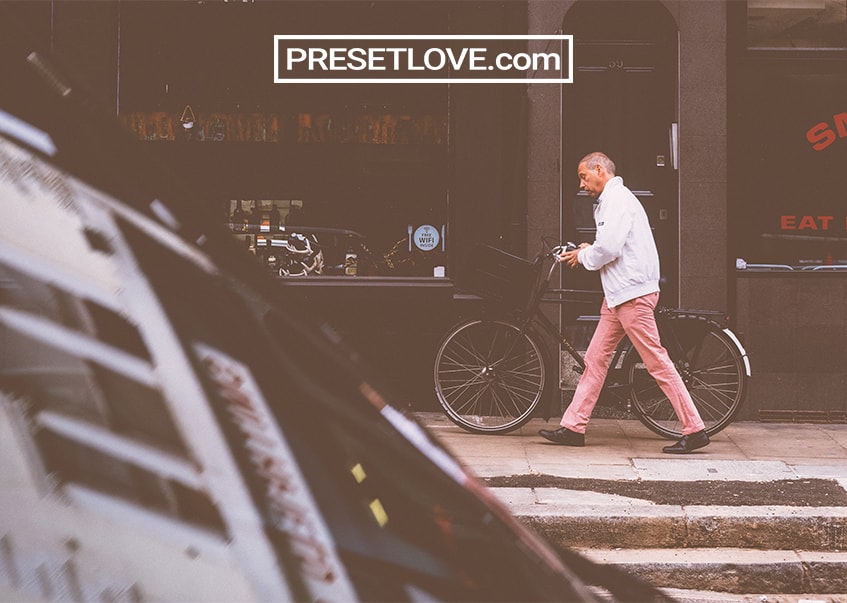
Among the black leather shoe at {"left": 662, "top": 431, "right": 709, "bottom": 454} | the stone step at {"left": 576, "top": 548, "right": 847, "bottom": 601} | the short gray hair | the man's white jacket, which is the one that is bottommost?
Answer: the stone step at {"left": 576, "top": 548, "right": 847, "bottom": 601}

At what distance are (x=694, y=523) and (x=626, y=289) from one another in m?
2.06

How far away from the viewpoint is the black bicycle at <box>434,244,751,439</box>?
786 cm

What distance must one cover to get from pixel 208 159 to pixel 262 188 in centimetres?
50

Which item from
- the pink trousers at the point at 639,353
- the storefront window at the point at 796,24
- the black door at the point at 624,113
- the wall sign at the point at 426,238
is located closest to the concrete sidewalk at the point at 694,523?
the pink trousers at the point at 639,353

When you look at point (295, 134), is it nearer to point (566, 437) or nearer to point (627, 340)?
point (627, 340)

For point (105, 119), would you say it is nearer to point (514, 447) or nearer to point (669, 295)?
point (514, 447)

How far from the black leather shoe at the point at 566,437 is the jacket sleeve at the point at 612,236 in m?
1.21

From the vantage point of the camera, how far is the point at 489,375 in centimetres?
801

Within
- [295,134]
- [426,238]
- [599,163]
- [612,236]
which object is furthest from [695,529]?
[295,134]

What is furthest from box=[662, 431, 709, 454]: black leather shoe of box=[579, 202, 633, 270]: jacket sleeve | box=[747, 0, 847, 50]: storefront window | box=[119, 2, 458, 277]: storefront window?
box=[747, 0, 847, 50]: storefront window

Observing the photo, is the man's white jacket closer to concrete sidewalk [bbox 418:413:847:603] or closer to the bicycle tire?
the bicycle tire

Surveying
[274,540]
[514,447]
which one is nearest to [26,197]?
[274,540]

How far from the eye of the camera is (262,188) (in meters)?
9.34

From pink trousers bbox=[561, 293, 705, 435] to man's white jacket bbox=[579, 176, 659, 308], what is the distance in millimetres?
87
